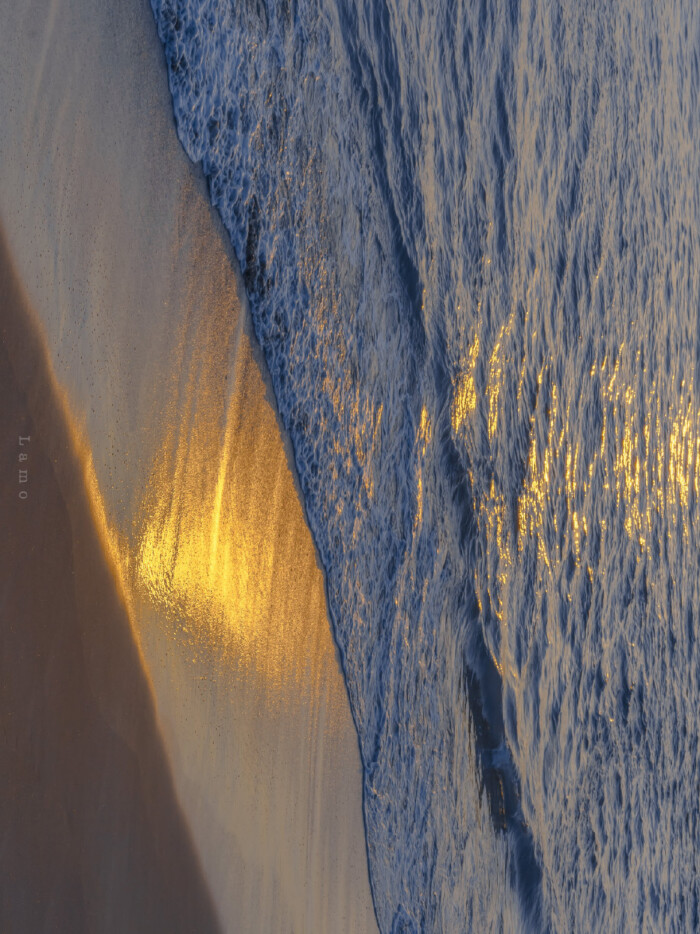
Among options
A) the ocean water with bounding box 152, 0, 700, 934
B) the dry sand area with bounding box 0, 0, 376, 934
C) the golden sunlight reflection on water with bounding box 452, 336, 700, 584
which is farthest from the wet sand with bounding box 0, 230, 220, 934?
the golden sunlight reflection on water with bounding box 452, 336, 700, 584

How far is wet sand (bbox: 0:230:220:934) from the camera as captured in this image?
89 centimetres

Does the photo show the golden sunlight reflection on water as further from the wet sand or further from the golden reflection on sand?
the wet sand

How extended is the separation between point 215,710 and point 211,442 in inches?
16.2

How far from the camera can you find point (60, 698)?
0.93 m

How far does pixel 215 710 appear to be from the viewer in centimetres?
110

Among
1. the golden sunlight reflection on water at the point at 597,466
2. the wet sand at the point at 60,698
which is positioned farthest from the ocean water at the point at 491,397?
the wet sand at the point at 60,698

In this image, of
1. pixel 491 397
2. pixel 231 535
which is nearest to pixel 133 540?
pixel 231 535

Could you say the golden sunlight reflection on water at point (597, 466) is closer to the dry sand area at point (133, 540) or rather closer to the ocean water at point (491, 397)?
the ocean water at point (491, 397)

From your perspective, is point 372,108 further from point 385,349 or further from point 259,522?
point 259,522

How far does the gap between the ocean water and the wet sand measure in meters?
0.39

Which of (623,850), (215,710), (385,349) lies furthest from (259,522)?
(623,850)

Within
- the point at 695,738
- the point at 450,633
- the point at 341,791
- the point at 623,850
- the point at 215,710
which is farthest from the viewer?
the point at 695,738

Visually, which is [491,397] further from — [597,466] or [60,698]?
[60,698]

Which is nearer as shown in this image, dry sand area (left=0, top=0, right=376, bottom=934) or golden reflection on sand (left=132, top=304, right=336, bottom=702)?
dry sand area (left=0, top=0, right=376, bottom=934)
